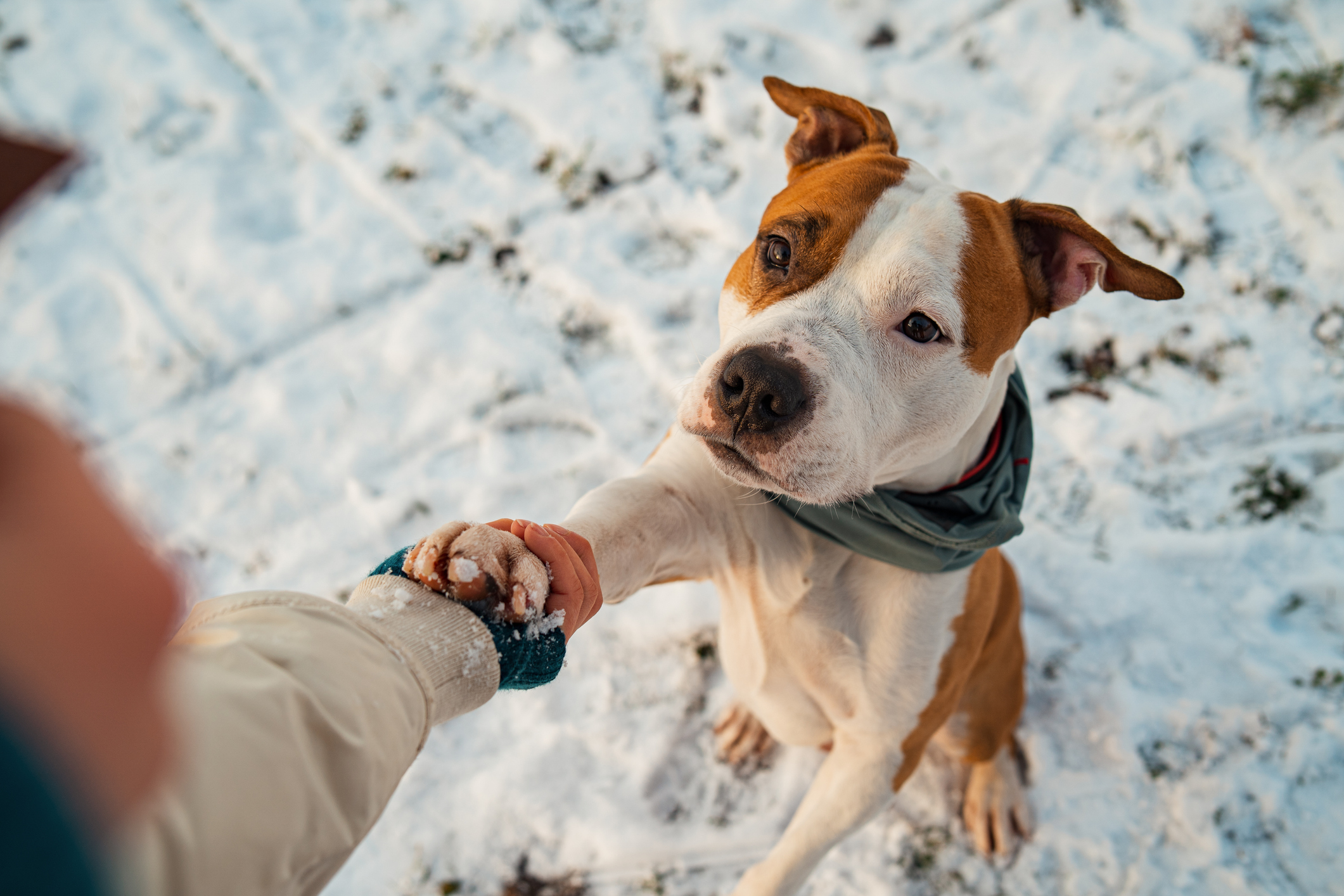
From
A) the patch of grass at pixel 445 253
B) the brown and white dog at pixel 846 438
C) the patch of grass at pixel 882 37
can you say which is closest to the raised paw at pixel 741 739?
the brown and white dog at pixel 846 438

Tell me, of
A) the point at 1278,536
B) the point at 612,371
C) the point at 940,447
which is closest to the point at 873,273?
the point at 940,447

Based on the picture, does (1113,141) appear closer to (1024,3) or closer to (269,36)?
(1024,3)

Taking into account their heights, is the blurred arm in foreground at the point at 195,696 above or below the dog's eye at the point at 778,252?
above

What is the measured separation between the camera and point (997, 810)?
2811 millimetres

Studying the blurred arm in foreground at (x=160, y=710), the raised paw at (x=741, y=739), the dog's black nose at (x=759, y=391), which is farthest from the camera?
the raised paw at (x=741, y=739)

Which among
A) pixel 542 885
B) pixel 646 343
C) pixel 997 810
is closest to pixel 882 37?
pixel 646 343

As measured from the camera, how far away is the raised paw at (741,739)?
9.81 feet

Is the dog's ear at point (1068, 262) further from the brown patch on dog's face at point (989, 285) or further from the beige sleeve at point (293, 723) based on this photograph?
the beige sleeve at point (293, 723)

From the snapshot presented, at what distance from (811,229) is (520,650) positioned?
1298 millimetres

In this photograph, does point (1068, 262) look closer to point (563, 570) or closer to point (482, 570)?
point (563, 570)

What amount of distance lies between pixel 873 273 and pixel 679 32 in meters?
3.49

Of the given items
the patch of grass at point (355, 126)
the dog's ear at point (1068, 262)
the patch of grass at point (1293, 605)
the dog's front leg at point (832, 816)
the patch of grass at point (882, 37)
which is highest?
the patch of grass at point (355, 126)

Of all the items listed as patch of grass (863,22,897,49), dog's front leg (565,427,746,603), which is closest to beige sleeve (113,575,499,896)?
dog's front leg (565,427,746,603)

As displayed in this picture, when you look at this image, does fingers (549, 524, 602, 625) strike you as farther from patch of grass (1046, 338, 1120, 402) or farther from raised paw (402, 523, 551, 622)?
patch of grass (1046, 338, 1120, 402)
